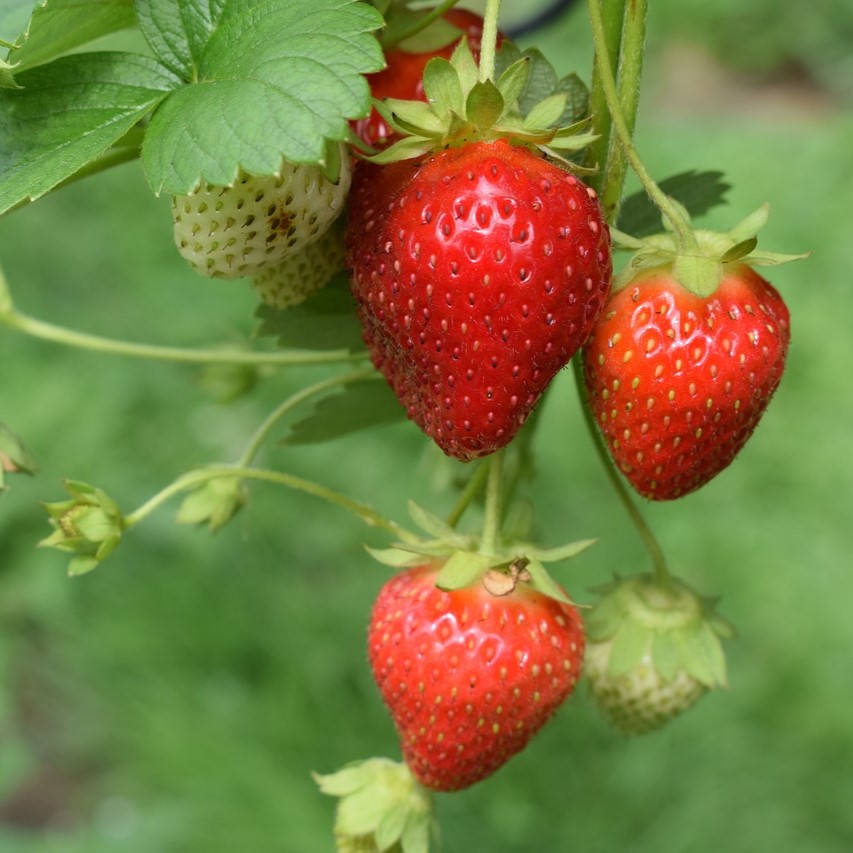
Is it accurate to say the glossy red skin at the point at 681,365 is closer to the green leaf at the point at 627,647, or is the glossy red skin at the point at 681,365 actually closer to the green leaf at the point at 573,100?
the green leaf at the point at 573,100

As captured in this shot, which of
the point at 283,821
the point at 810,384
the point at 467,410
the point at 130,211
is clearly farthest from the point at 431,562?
the point at 130,211

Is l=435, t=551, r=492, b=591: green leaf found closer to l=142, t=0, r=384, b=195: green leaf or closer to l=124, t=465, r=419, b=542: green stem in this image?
l=124, t=465, r=419, b=542: green stem

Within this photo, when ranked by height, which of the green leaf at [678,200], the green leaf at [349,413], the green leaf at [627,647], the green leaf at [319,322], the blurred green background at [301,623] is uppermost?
the green leaf at [678,200]

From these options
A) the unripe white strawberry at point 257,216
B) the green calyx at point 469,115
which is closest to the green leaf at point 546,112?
the green calyx at point 469,115

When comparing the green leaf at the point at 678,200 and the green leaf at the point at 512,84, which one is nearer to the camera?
the green leaf at the point at 512,84

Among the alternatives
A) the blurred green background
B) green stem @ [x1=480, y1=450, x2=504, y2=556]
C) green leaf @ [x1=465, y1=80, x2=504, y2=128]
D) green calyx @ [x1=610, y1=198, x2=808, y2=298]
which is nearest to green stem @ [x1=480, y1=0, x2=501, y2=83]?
green leaf @ [x1=465, y1=80, x2=504, y2=128]

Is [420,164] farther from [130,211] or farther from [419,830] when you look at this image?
[130,211]

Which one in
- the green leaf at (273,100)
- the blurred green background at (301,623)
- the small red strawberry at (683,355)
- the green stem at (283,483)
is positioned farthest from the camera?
the blurred green background at (301,623)

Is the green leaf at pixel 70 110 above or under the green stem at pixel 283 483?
above

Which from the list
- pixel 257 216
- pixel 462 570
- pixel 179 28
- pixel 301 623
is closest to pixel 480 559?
pixel 462 570
